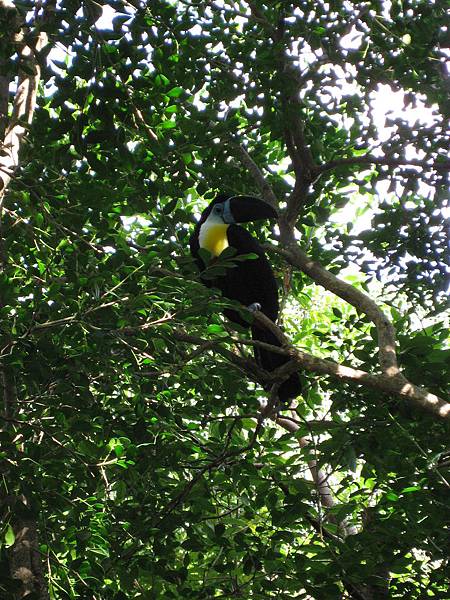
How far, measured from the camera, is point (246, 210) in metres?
5.12

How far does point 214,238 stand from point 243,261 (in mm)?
456

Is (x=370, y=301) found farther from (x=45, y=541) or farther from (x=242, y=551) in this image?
(x=45, y=541)

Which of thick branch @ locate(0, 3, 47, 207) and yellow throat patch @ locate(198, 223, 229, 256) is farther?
yellow throat patch @ locate(198, 223, 229, 256)

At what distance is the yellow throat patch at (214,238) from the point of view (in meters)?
5.24

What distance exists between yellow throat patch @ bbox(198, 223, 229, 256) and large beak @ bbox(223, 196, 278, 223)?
0.28 ft

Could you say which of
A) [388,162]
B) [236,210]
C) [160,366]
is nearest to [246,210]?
[236,210]

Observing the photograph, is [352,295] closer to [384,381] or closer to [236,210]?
[384,381]

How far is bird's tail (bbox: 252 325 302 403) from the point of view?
444 cm

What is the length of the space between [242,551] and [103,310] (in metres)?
1.38

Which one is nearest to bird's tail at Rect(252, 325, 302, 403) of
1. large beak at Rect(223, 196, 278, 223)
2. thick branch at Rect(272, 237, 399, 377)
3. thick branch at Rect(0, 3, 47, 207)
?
thick branch at Rect(272, 237, 399, 377)

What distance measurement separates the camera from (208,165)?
4.88m

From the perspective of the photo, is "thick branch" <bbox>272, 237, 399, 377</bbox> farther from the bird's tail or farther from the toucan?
the bird's tail

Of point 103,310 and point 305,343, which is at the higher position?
point 305,343

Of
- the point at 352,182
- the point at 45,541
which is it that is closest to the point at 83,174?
the point at 45,541
